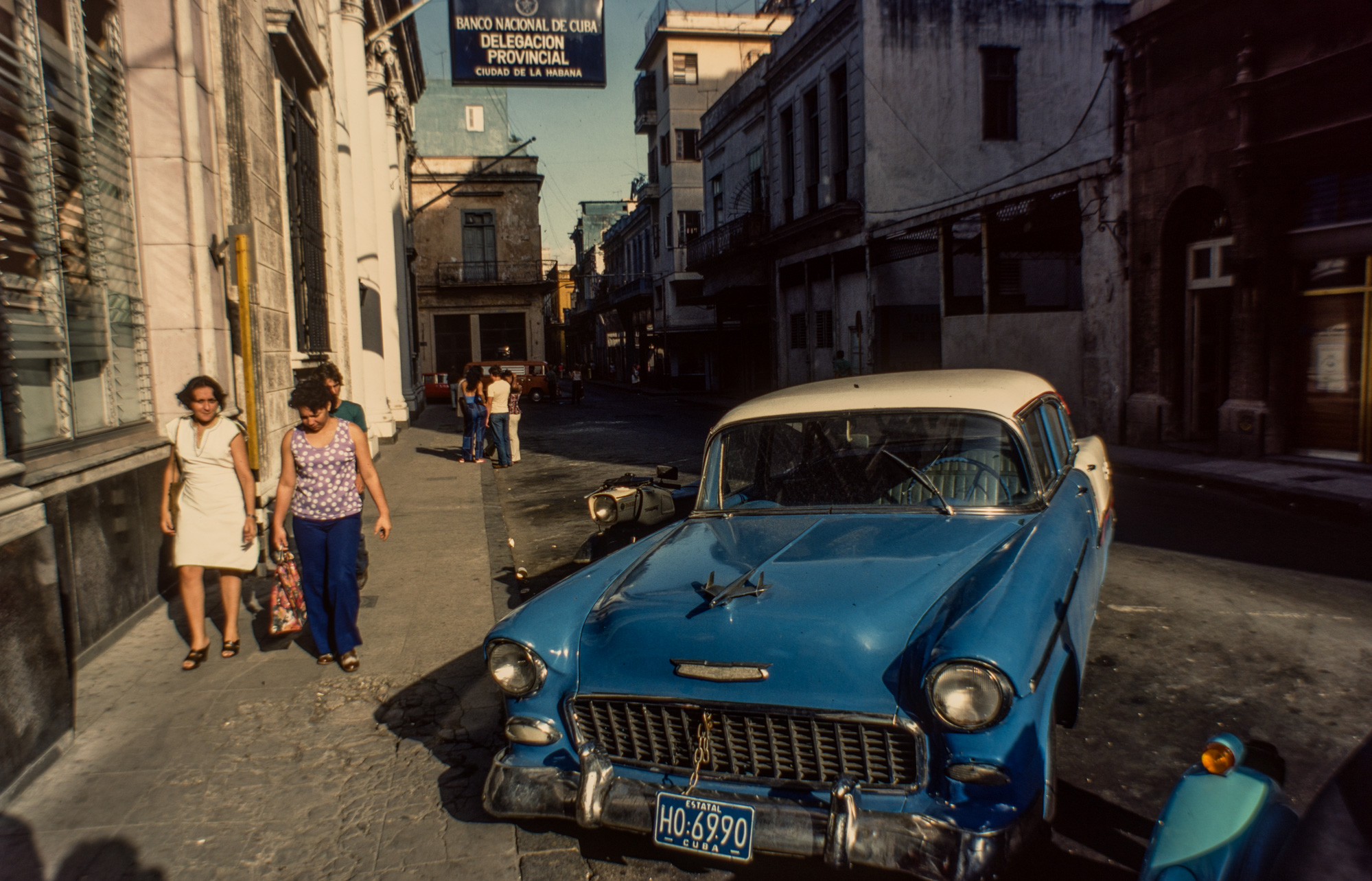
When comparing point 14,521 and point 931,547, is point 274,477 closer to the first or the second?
point 14,521

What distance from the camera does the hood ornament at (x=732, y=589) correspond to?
3027 mm

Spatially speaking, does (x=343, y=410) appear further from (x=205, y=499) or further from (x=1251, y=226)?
(x=1251, y=226)

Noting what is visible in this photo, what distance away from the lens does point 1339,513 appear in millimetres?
9188

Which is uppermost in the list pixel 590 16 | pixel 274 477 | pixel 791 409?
pixel 590 16

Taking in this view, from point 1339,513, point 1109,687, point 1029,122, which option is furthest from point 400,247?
point 1109,687

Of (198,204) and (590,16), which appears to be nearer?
(198,204)

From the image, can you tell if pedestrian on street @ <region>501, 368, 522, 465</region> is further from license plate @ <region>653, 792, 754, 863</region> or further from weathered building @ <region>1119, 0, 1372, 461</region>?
license plate @ <region>653, 792, 754, 863</region>

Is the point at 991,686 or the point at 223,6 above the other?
the point at 223,6

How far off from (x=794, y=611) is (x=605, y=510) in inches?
96.9

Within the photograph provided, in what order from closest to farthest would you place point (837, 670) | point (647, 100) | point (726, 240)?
point (837, 670), point (726, 240), point (647, 100)

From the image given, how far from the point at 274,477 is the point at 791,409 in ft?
21.3

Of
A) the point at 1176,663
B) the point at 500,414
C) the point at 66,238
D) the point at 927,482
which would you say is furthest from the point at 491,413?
the point at 927,482

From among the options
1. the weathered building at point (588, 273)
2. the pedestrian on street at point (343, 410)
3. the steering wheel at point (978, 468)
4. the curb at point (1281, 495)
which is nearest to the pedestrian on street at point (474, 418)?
the pedestrian on street at point (343, 410)

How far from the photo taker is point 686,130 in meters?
42.7
